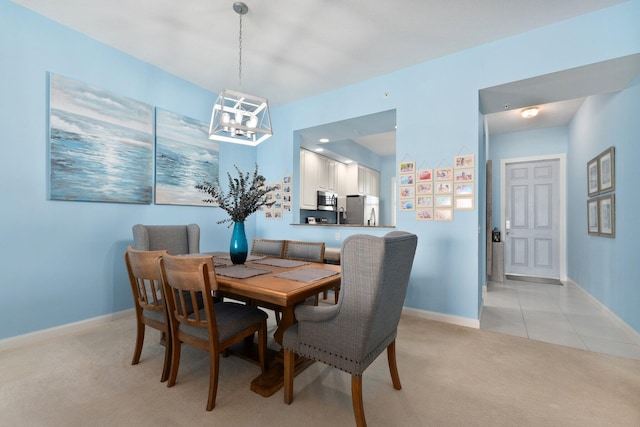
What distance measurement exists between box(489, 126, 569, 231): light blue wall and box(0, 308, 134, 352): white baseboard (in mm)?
6174

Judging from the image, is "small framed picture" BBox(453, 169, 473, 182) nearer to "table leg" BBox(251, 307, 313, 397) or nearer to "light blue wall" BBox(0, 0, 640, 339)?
"light blue wall" BBox(0, 0, 640, 339)

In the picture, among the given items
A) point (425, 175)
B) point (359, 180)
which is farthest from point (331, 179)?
point (425, 175)

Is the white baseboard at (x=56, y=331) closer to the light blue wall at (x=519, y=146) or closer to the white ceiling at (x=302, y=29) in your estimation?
the white ceiling at (x=302, y=29)

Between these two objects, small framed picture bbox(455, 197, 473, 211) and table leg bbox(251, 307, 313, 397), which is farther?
small framed picture bbox(455, 197, 473, 211)

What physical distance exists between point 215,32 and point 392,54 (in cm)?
181

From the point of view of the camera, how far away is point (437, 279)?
3002mm

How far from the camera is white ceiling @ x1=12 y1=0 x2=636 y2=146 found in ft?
7.49

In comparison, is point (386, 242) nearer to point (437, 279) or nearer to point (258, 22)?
point (437, 279)

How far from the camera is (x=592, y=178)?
3615 mm

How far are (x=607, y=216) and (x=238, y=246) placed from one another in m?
4.02

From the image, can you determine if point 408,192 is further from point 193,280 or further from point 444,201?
point 193,280

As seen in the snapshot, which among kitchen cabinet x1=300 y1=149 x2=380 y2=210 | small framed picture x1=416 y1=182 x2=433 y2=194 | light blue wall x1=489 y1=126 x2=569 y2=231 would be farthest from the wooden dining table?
light blue wall x1=489 y1=126 x2=569 y2=231

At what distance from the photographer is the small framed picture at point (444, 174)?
295 centimetres

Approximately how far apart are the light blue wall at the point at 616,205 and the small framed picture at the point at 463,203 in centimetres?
136
